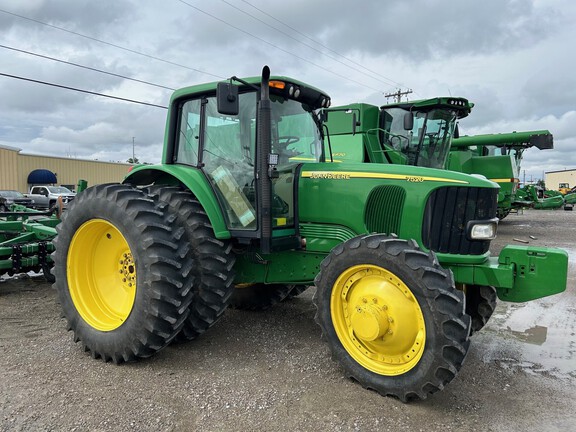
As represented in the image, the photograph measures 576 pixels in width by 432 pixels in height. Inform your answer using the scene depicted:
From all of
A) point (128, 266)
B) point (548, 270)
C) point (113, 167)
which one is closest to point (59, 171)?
point (113, 167)

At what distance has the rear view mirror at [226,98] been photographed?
3508 millimetres

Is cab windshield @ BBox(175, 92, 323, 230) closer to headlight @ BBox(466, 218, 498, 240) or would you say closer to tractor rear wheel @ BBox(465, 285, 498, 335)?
headlight @ BBox(466, 218, 498, 240)

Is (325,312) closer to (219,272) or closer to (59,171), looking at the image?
(219,272)

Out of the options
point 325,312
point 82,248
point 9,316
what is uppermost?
point 82,248

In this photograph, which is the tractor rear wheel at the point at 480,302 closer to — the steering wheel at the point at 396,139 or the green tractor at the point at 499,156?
the steering wheel at the point at 396,139

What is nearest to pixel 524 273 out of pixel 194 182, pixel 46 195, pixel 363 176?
pixel 363 176

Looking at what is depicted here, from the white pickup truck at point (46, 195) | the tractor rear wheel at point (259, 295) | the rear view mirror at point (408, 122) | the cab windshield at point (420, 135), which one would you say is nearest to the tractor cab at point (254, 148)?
the tractor rear wheel at point (259, 295)

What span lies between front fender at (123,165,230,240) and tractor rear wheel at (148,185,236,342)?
0.28 ft

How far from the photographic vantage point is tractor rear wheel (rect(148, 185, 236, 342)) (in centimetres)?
395

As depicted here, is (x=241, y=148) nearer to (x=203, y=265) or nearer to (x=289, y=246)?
(x=289, y=246)

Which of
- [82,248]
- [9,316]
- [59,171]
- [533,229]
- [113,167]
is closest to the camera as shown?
[82,248]

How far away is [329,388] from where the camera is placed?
3.44 m

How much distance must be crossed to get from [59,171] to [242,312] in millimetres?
34087

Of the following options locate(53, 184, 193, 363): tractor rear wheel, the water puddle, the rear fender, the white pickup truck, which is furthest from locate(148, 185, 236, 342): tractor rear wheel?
the white pickup truck
